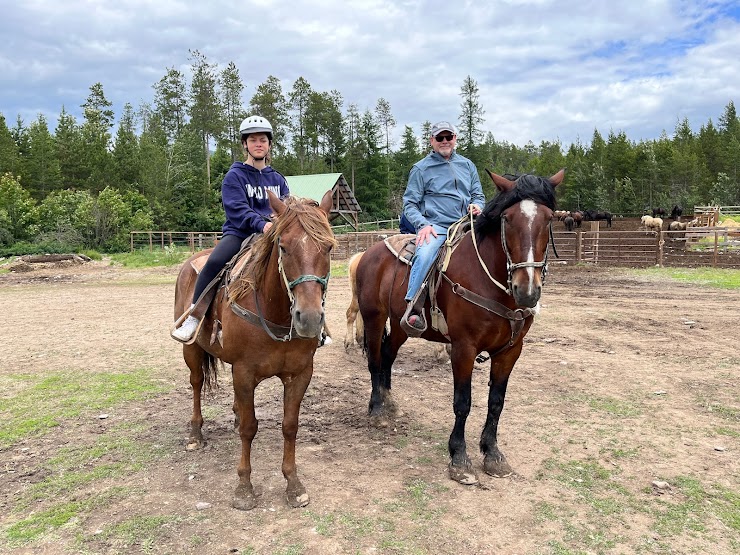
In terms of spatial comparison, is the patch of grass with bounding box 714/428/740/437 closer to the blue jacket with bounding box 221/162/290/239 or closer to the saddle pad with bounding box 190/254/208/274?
the blue jacket with bounding box 221/162/290/239

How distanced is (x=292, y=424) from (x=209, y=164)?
47.1m

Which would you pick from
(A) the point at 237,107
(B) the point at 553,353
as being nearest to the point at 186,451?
(B) the point at 553,353

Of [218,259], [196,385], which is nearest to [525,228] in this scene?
[218,259]

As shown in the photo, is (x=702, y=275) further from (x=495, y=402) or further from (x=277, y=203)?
(x=277, y=203)

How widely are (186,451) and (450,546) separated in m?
2.68

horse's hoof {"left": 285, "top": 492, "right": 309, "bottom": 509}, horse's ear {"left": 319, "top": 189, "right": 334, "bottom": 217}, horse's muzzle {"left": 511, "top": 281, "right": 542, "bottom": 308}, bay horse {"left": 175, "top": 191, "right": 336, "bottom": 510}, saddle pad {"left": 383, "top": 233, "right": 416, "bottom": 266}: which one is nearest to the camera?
bay horse {"left": 175, "top": 191, "right": 336, "bottom": 510}

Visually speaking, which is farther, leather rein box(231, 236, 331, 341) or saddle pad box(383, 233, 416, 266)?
saddle pad box(383, 233, 416, 266)

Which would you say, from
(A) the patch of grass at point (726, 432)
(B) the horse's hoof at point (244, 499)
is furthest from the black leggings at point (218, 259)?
(A) the patch of grass at point (726, 432)

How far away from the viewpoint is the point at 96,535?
10.7 ft

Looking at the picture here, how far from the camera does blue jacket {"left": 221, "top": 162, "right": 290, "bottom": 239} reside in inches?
161

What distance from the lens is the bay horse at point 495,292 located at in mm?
3619

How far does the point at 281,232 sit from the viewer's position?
321 centimetres

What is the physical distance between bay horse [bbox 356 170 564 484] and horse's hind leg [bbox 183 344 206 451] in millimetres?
2333

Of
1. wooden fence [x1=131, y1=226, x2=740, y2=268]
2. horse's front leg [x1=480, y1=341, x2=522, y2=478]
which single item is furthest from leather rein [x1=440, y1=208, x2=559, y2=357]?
wooden fence [x1=131, y1=226, x2=740, y2=268]
